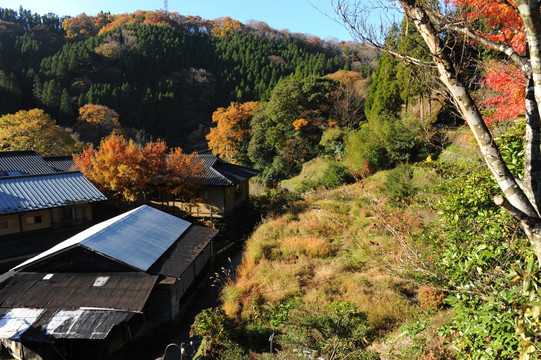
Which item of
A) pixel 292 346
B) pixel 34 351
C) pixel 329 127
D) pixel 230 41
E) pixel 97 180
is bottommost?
pixel 34 351

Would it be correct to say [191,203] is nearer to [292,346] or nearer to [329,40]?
[292,346]

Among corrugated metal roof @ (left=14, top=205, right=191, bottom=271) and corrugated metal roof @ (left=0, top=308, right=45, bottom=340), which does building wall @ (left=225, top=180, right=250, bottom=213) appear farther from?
corrugated metal roof @ (left=0, top=308, right=45, bottom=340)

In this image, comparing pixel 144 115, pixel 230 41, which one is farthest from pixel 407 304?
pixel 230 41

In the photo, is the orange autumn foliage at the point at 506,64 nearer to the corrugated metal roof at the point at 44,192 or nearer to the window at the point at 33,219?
the corrugated metal roof at the point at 44,192

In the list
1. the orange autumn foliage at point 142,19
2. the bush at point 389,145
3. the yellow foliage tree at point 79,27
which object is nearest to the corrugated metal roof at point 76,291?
the bush at point 389,145

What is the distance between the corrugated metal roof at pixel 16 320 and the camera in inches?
329

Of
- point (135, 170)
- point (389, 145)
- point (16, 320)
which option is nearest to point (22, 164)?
point (135, 170)

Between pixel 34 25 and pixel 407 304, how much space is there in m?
82.9

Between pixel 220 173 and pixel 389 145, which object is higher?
pixel 389 145

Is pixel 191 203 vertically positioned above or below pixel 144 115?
below

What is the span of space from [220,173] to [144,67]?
44.6 metres

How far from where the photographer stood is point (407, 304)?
879 centimetres

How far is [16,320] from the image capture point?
29.1 feet

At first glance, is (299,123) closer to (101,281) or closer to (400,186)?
(400,186)
